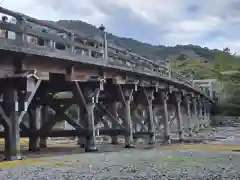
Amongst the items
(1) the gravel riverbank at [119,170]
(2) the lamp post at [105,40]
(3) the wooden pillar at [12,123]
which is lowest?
(1) the gravel riverbank at [119,170]

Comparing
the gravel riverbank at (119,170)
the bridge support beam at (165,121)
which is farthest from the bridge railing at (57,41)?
the bridge support beam at (165,121)

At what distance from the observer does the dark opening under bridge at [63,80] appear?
1106 cm

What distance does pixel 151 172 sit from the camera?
9.25 m

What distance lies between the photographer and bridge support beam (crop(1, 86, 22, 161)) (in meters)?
11.0

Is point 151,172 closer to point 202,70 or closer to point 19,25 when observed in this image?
point 19,25

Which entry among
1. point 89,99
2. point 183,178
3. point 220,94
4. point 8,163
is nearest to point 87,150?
point 89,99

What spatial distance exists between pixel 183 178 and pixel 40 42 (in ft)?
24.5

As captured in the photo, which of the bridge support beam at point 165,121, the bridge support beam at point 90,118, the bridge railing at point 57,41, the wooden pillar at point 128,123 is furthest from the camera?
the bridge support beam at point 165,121

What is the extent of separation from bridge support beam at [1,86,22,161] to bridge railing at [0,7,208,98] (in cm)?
129

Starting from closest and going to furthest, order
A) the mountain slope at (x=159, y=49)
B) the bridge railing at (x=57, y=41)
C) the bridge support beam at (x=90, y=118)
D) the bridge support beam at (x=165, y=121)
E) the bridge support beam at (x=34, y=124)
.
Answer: the bridge railing at (x=57, y=41)
the bridge support beam at (x=90, y=118)
the bridge support beam at (x=34, y=124)
the bridge support beam at (x=165, y=121)
the mountain slope at (x=159, y=49)

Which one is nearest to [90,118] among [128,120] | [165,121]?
[128,120]

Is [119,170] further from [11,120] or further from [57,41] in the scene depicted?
[57,41]

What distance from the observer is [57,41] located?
12445 mm

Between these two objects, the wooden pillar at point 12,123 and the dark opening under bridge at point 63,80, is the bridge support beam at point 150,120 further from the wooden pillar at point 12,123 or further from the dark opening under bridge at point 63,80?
the wooden pillar at point 12,123
